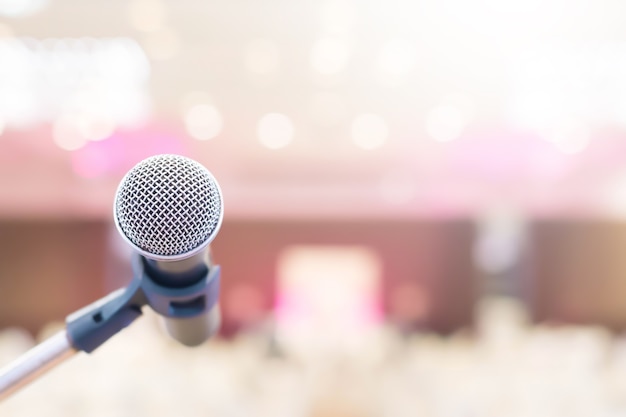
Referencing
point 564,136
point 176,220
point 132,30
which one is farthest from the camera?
point 564,136

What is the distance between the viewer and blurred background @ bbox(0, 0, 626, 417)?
11.2ft

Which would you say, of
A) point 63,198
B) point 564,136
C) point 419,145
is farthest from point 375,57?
point 63,198

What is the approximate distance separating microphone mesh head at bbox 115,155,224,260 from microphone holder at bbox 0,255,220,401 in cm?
7

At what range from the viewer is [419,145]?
18.0 feet

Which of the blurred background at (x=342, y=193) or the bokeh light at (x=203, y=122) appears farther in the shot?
the bokeh light at (x=203, y=122)

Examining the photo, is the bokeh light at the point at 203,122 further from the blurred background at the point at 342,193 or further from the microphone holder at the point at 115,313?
the microphone holder at the point at 115,313

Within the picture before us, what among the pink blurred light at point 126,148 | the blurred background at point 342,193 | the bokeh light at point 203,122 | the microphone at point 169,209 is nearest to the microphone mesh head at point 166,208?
the microphone at point 169,209

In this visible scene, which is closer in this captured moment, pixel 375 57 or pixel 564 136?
pixel 375 57

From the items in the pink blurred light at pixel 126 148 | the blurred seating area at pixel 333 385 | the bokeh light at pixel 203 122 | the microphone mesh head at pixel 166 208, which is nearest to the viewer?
the microphone mesh head at pixel 166 208

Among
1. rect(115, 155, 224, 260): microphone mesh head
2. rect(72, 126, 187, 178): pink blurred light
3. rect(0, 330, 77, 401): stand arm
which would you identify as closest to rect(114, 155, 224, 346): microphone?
rect(115, 155, 224, 260): microphone mesh head

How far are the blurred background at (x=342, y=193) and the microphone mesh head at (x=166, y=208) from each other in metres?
2.05

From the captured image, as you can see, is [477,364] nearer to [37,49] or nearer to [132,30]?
[132,30]

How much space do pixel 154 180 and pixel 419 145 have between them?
506 centimetres

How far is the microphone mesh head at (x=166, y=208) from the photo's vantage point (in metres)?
0.56
